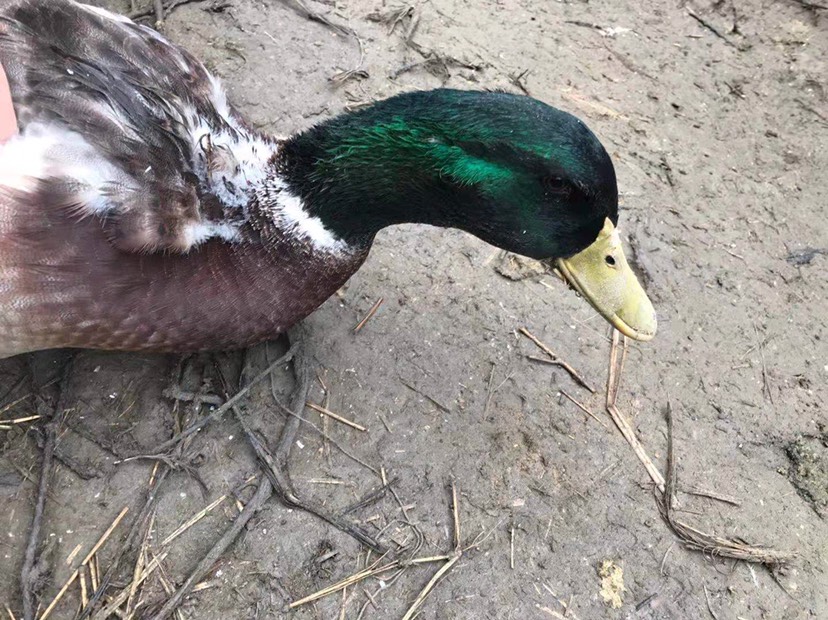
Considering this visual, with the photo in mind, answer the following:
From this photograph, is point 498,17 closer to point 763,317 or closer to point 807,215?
point 807,215

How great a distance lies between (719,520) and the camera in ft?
7.44

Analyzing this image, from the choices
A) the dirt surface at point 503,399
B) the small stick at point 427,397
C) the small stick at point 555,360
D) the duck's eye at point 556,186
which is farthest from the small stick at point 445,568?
the duck's eye at point 556,186

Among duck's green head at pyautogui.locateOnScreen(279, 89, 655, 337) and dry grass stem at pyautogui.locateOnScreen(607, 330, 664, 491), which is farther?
dry grass stem at pyautogui.locateOnScreen(607, 330, 664, 491)

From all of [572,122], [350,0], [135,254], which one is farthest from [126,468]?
[350,0]

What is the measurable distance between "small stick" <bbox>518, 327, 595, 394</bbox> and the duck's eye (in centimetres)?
91

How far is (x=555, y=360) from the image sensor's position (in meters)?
2.55

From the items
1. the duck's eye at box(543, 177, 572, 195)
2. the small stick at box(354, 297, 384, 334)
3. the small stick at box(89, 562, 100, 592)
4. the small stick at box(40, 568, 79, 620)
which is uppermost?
the duck's eye at box(543, 177, 572, 195)

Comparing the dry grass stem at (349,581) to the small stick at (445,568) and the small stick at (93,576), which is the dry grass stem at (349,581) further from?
the small stick at (93,576)

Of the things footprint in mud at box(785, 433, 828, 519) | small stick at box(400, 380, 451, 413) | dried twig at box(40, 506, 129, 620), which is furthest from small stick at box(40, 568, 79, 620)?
footprint in mud at box(785, 433, 828, 519)

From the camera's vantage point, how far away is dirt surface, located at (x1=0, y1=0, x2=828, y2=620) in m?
2.00

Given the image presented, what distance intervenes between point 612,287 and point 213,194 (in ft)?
4.09

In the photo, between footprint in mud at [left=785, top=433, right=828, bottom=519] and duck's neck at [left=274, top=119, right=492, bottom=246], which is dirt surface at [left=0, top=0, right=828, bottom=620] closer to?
footprint in mud at [left=785, top=433, right=828, bottom=519]

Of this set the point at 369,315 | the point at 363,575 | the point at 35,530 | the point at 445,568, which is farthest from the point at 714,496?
the point at 35,530

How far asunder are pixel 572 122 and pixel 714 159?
2.09 meters
